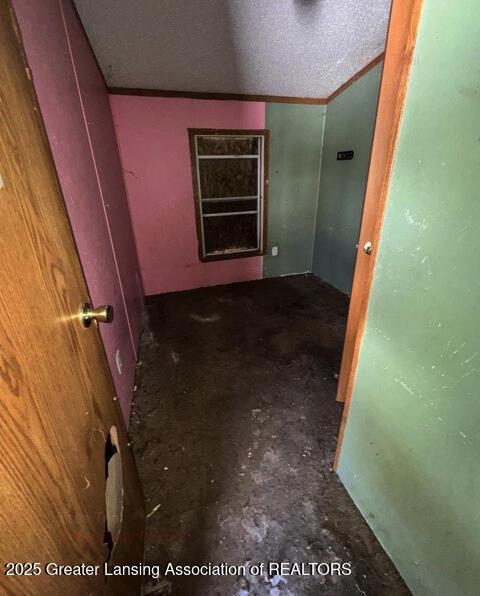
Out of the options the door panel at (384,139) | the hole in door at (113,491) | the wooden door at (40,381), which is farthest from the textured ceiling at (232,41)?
the hole in door at (113,491)

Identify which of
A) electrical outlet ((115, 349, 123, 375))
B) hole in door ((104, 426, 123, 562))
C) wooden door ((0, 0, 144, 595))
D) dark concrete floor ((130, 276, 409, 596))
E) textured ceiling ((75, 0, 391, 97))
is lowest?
dark concrete floor ((130, 276, 409, 596))

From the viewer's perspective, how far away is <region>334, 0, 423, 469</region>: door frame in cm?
78

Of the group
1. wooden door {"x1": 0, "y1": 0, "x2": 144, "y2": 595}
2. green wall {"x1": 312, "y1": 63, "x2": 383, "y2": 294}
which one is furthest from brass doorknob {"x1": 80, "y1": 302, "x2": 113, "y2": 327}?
green wall {"x1": 312, "y1": 63, "x2": 383, "y2": 294}

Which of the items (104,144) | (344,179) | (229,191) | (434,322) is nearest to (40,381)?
(434,322)

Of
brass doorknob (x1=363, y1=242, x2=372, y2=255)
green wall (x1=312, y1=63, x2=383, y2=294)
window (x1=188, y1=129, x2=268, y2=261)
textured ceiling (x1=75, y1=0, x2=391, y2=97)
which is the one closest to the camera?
brass doorknob (x1=363, y1=242, x2=372, y2=255)

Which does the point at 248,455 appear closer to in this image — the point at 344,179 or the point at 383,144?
the point at 383,144

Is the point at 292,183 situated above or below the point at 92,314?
above

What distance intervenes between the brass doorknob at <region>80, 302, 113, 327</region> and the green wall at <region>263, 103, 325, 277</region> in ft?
10.2

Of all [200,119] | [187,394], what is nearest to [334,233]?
[200,119]

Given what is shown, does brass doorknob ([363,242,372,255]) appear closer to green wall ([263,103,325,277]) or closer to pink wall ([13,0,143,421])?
pink wall ([13,0,143,421])

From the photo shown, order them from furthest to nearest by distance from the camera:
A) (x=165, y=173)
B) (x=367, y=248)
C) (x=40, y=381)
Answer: (x=165, y=173), (x=367, y=248), (x=40, y=381)

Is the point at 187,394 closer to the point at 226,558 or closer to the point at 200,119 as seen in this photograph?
the point at 226,558

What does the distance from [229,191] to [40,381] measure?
3245 millimetres

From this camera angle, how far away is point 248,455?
152cm
